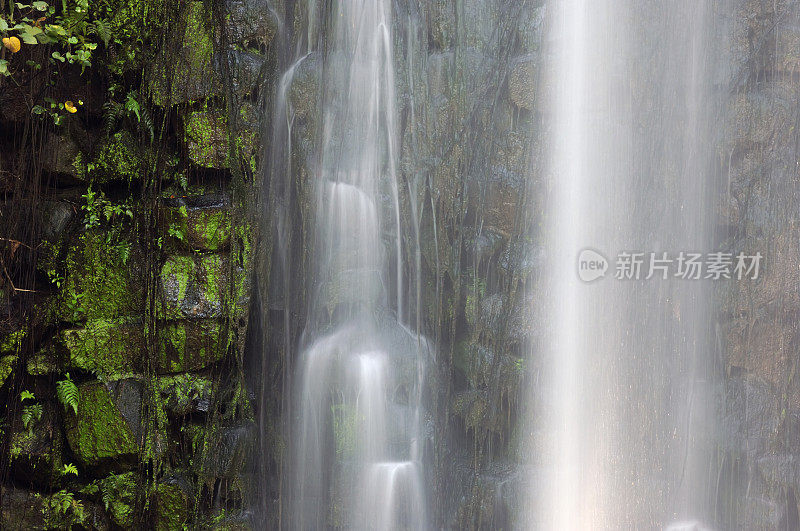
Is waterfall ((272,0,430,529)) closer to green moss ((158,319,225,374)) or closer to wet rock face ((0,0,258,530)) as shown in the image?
wet rock face ((0,0,258,530))

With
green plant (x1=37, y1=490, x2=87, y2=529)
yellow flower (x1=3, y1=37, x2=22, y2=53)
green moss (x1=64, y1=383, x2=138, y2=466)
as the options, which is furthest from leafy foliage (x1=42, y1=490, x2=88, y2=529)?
yellow flower (x1=3, y1=37, x2=22, y2=53)

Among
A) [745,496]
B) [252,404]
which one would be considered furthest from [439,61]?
[745,496]

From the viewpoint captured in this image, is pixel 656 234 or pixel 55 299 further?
pixel 656 234

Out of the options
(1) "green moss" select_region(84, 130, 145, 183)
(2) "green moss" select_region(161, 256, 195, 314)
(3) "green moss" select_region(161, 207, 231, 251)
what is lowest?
(2) "green moss" select_region(161, 256, 195, 314)

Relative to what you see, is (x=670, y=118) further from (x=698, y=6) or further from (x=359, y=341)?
(x=359, y=341)

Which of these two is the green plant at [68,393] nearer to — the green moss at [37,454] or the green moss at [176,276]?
the green moss at [37,454]

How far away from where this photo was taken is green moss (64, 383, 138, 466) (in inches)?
154

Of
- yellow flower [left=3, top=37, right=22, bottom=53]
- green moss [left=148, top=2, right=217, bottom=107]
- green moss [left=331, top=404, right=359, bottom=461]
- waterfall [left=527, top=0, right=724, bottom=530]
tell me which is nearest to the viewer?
yellow flower [left=3, top=37, right=22, bottom=53]

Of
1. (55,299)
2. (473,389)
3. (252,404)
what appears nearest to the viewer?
(55,299)

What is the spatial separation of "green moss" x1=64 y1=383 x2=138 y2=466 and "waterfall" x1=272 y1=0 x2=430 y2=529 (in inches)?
40.2

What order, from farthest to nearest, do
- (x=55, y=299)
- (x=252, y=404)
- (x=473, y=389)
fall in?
(x=473, y=389) < (x=252, y=404) < (x=55, y=299)

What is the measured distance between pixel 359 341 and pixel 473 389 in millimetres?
862

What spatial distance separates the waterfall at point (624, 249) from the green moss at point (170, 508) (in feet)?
7.37

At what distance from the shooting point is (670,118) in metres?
4.57
